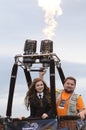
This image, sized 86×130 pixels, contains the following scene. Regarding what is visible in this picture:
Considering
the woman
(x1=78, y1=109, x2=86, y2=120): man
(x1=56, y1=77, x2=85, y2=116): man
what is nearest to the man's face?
(x1=56, y1=77, x2=85, y2=116): man

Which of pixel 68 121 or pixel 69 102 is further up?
pixel 69 102

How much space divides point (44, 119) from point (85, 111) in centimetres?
79

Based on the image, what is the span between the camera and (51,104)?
31.1 feet

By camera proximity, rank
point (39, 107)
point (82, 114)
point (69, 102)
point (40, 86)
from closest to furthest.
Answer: point (82, 114)
point (39, 107)
point (40, 86)
point (69, 102)

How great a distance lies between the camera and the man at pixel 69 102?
9820 millimetres

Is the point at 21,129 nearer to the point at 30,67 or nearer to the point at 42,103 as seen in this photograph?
the point at 42,103

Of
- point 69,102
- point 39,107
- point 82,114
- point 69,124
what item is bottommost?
point 69,124

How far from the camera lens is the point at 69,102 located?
32.3 ft

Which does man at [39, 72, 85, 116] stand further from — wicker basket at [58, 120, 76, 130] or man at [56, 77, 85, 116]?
wicker basket at [58, 120, 76, 130]

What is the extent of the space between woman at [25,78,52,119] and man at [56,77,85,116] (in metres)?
0.32

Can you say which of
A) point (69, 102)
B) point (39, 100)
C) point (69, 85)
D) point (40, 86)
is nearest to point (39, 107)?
point (39, 100)

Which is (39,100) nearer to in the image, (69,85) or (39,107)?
(39,107)

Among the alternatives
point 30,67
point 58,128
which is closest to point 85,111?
point 58,128

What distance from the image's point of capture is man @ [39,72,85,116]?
9.81m
